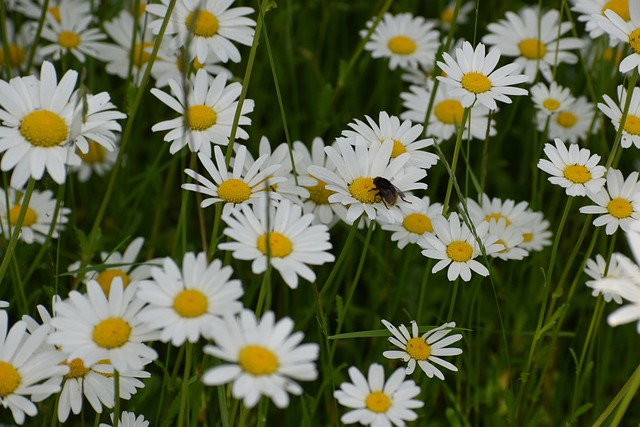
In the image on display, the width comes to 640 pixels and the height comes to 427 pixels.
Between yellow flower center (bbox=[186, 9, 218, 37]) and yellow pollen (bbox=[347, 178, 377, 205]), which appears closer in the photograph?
yellow pollen (bbox=[347, 178, 377, 205])

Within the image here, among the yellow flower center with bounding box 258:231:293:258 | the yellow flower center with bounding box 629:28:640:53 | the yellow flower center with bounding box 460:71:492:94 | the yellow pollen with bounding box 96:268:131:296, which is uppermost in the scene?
the yellow flower center with bounding box 629:28:640:53

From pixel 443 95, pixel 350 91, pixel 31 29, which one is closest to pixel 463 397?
pixel 443 95

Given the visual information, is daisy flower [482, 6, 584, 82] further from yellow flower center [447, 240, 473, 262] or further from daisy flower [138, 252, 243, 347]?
daisy flower [138, 252, 243, 347]

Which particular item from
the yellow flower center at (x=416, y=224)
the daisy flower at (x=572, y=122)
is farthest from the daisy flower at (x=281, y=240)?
the daisy flower at (x=572, y=122)

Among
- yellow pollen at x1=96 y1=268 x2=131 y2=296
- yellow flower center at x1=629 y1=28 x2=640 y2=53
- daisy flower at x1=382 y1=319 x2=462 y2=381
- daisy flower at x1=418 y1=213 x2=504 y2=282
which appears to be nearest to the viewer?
daisy flower at x1=382 y1=319 x2=462 y2=381

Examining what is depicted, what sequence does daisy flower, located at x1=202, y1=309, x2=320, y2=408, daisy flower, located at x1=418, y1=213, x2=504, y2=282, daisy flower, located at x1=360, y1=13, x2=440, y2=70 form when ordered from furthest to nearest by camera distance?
daisy flower, located at x1=360, y1=13, x2=440, y2=70 → daisy flower, located at x1=418, y1=213, x2=504, y2=282 → daisy flower, located at x1=202, y1=309, x2=320, y2=408

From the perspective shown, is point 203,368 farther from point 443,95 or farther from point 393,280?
point 443,95

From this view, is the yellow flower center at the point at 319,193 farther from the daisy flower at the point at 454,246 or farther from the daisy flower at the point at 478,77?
the daisy flower at the point at 478,77

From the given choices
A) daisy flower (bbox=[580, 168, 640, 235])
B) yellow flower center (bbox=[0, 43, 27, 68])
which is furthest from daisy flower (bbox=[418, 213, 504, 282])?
yellow flower center (bbox=[0, 43, 27, 68])
